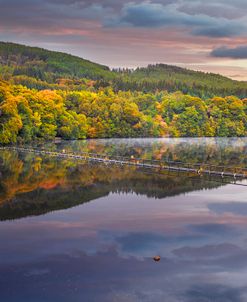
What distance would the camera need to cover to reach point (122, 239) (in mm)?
27594

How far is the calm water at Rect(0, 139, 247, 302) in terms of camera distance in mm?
20156

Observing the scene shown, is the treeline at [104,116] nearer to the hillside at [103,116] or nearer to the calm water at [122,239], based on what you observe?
the hillside at [103,116]

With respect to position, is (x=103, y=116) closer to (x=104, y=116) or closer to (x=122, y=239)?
(x=104, y=116)

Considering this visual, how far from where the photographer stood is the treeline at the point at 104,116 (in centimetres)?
10038

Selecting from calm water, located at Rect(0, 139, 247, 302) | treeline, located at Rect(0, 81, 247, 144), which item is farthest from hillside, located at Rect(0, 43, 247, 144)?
calm water, located at Rect(0, 139, 247, 302)

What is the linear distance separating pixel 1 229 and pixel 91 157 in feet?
142

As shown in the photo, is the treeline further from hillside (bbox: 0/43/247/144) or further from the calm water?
the calm water

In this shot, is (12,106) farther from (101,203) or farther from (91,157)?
(101,203)

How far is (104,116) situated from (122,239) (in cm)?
11115

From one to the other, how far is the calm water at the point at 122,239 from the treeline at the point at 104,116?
51.9 metres

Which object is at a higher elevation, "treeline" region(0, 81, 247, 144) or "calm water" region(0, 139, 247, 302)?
"treeline" region(0, 81, 247, 144)

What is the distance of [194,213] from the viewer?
3444cm

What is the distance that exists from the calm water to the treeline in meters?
51.9

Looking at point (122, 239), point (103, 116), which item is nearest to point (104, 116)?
point (103, 116)
